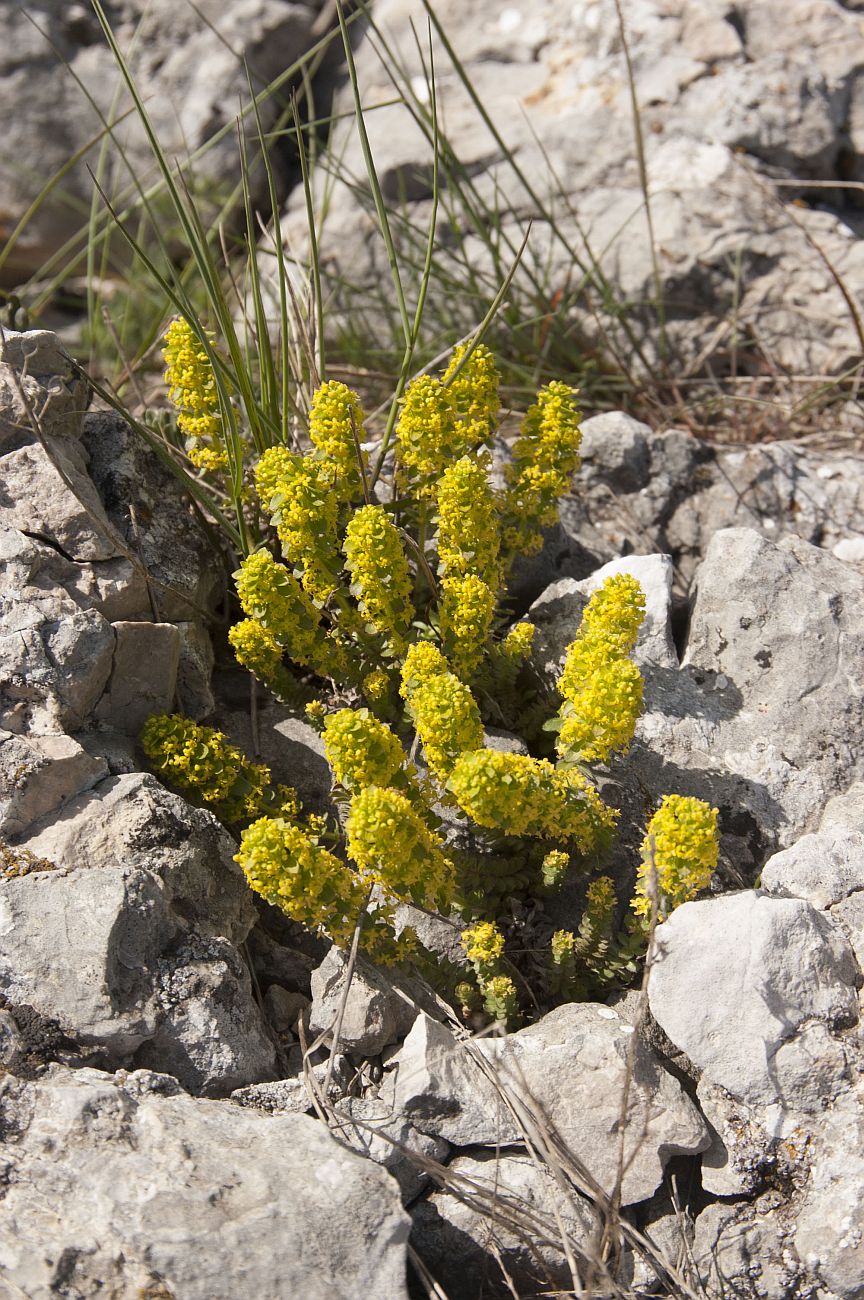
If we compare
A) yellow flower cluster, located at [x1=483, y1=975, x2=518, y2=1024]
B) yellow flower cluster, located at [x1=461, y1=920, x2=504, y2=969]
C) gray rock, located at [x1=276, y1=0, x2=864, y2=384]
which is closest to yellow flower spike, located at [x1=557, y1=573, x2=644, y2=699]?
yellow flower cluster, located at [x1=461, y1=920, x2=504, y2=969]

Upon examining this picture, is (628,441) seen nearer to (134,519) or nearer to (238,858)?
(134,519)

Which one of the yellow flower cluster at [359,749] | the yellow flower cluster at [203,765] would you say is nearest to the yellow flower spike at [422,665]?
the yellow flower cluster at [359,749]

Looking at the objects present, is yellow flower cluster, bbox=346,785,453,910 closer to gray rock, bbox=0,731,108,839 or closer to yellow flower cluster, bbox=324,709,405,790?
yellow flower cluster, bbox=324,709,405,790

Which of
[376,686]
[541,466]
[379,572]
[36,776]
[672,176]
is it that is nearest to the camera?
[36,776]

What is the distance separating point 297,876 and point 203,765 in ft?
2.02

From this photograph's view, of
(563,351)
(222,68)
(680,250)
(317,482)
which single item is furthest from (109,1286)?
(222,68)

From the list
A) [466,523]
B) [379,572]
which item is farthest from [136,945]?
[466,523]

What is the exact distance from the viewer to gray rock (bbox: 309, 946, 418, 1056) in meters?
2.78

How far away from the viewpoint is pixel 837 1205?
241 cm

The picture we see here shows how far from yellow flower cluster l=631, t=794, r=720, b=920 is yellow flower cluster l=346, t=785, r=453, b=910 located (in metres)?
0.56

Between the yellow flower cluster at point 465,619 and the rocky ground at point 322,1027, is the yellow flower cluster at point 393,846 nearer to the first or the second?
the rocky ground at point 322,1027

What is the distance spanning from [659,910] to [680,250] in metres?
3.75

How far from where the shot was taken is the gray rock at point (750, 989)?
256 cm

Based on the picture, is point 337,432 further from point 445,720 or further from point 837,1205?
point 837,1205
